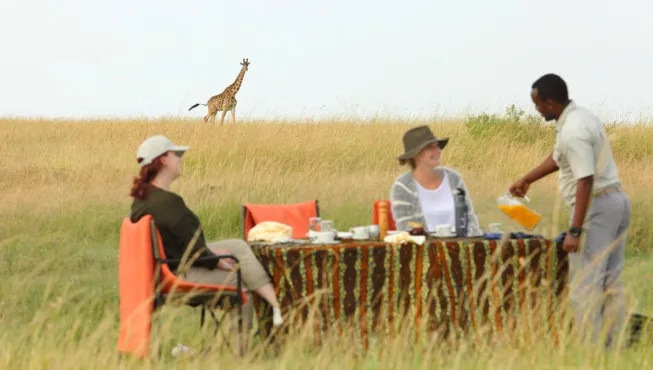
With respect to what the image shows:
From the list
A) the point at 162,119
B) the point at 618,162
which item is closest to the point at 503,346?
the point at 618,162

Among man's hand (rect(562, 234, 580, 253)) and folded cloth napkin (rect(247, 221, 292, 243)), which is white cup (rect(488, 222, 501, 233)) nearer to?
man's hand (rect(562, 234, 580, 253))

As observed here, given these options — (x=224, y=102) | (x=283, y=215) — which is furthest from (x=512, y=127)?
(x=283, y=215)

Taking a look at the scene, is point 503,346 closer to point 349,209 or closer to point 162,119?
point 349,209

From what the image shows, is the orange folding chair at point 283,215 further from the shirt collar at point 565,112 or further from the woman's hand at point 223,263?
the shirt collar at point 565,112

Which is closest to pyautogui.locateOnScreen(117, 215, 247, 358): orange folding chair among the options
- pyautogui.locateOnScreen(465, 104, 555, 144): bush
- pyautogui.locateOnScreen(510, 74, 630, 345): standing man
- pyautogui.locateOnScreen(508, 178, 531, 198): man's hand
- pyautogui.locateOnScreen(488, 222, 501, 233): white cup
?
pyautogui.locateOnScreen(488, 222, 501, 233): white cup

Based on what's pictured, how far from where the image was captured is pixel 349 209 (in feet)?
33.4

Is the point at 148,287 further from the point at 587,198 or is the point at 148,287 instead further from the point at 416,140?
the point at 587,198

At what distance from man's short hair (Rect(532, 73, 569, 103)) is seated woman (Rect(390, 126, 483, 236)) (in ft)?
2.06

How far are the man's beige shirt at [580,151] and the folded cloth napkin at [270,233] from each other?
129 centimetres

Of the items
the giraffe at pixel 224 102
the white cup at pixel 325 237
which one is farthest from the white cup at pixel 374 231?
the giraffe at pixel 224 102

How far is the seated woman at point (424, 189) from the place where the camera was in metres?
5.85

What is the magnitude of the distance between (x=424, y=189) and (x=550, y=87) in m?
0.88

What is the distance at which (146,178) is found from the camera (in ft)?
18.1

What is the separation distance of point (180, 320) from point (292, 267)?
1.65 meters
